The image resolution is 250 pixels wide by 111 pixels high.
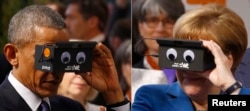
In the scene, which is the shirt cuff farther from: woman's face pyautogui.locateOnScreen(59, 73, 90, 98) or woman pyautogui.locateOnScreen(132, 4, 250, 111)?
woman's face pyautogui.locateOnScreen(59, 73, 90, 98)

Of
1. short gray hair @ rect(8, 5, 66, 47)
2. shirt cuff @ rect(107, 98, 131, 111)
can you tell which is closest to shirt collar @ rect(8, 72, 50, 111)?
short gray hair @ rect(8, 5, 66, 47)

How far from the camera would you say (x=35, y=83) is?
5.56 feet

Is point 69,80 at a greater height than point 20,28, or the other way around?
point 20,28

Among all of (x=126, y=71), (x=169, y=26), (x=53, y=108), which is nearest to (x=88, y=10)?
(x=126, y=71)

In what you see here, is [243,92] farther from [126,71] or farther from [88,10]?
[88,10]

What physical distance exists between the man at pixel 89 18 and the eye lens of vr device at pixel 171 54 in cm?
249

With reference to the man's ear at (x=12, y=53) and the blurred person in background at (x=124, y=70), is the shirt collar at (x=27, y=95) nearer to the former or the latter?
the man's ear at (x=12, y=53)

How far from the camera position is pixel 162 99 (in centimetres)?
180

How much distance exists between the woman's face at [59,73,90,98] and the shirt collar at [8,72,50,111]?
3.16ft

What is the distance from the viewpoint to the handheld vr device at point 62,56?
5.33ft

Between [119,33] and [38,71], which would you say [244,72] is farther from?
[119,33]

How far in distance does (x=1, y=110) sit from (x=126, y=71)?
190 centimetres

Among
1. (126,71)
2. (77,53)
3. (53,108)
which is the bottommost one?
(126,71)

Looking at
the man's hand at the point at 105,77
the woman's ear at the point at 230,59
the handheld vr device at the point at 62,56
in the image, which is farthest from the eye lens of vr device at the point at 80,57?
the woman's ear at the point at 230,59
